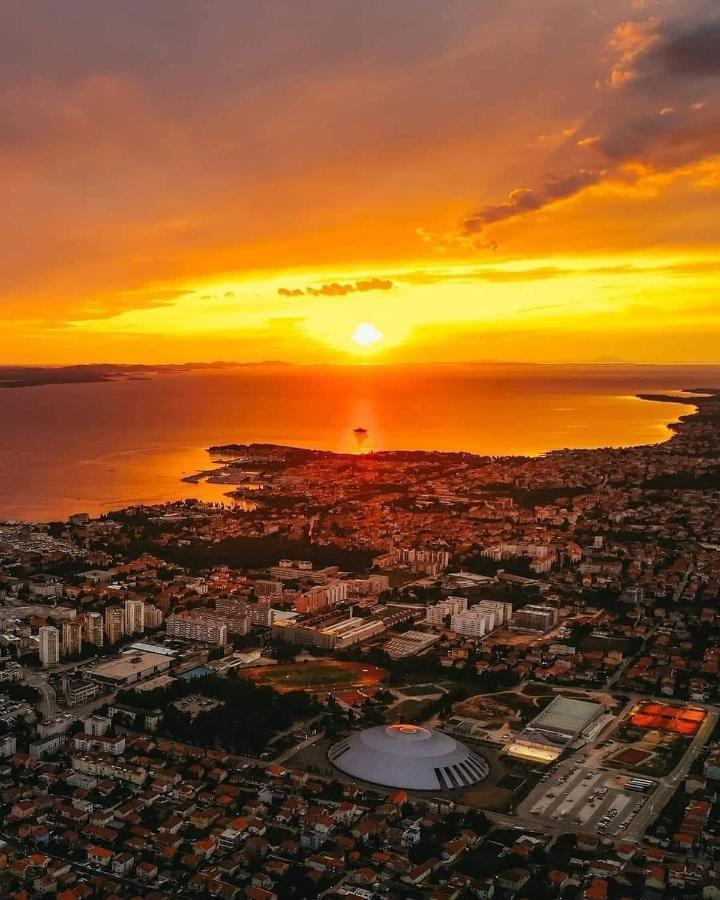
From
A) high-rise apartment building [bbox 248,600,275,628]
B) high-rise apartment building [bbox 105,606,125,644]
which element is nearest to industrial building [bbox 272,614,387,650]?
high-rise apartment building [bbox 248,600,275,628]

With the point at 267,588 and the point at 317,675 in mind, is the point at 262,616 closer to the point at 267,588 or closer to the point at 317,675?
the point at 267,588

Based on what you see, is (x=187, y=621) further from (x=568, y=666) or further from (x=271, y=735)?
(x=568, y=666)

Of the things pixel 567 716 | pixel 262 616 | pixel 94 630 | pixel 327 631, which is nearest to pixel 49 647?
pixel 94 630

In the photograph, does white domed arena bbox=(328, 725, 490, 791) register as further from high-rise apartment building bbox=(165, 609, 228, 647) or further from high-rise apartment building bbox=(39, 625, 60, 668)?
high-rise apartment building bbox=(39, 625, 60, 668)

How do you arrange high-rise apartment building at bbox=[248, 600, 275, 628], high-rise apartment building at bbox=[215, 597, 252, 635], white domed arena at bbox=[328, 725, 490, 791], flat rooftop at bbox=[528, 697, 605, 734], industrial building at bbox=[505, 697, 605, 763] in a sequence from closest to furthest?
white domed arena at bbox=[328, 725, 490, 791]
industrial building at bbox=[505, 697, 605, 763]
flat rooftop at bbox=[528, 697, 605, 734]
high-rise apartment building at bbox=[215, 597, 252, 635]
high-rise apartment building at bbox=[248, 600, 275, 628]

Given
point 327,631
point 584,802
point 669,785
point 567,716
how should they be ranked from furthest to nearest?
point 327,631
point 567,716
point 669,785
point 584,802

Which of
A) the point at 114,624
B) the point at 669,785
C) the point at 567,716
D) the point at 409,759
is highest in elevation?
the point at 114,624
